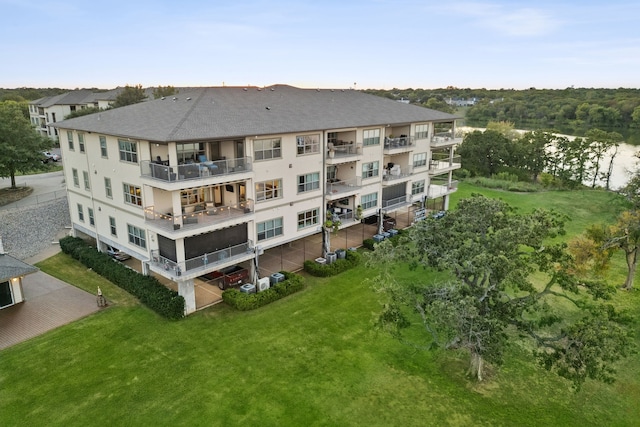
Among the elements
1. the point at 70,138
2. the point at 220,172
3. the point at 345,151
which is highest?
the point at 70,138

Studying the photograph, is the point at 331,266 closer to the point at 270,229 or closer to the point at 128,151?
the point at 270,229

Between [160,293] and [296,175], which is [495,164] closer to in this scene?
[296,175]

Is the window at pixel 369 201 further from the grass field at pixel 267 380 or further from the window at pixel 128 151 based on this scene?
the window at pixel 128 151

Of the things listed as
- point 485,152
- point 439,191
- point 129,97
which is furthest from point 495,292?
point 129,97

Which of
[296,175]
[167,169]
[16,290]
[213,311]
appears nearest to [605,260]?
[296,175]

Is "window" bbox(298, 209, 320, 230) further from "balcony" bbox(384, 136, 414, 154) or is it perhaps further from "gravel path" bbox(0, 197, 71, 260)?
"gravel path" bbox(0, 197, 71, 260)

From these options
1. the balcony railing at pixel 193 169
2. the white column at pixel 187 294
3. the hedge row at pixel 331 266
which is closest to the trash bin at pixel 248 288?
the white column at pixel 187 294
